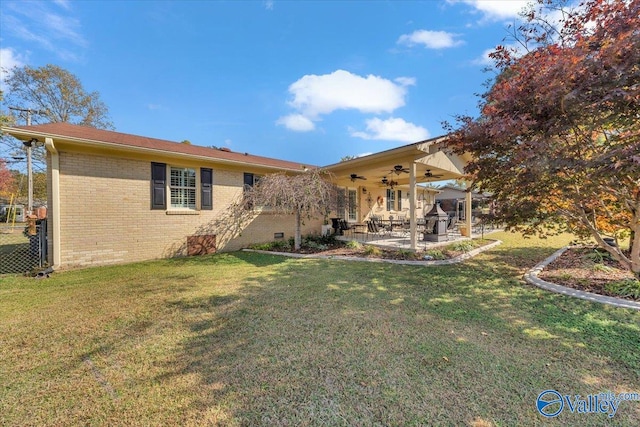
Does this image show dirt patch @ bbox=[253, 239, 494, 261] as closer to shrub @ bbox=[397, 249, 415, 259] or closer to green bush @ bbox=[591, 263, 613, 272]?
shrub @ bbox=[397, 249, 415, 259]

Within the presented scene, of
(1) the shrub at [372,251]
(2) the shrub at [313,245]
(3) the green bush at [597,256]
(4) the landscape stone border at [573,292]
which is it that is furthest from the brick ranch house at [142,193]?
(3) the green bush at [597,256]

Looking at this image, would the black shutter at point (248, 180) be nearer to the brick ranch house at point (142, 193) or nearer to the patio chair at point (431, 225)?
the brick ranch house at point (142, 193)

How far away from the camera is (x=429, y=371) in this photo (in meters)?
2.56

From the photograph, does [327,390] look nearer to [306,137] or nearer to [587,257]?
[587,257]

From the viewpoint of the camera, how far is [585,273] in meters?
5.97

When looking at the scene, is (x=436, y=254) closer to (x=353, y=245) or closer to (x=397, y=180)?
(x=353, y=245)

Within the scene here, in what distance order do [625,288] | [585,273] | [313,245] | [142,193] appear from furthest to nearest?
[313,245]
[142,193]
[585,273]
[625,288]

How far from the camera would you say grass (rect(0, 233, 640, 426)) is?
6.84 ft

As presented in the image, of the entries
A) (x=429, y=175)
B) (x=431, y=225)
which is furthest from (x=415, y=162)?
(x=429, y=175)

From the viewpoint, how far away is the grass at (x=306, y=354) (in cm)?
208

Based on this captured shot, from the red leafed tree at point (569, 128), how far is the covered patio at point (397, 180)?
167cm

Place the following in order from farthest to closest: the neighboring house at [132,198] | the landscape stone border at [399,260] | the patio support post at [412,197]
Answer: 1. the patio support post at [412,197]
2. the landscape stone border at [399,260]
3. the neighboring house at [132,198]

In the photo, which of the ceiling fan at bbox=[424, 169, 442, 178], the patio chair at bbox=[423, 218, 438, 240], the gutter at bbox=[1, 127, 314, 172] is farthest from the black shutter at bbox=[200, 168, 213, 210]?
the ceiling fan at bbox=[424, 169, 442, 178]

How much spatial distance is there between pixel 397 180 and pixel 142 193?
1167cm
